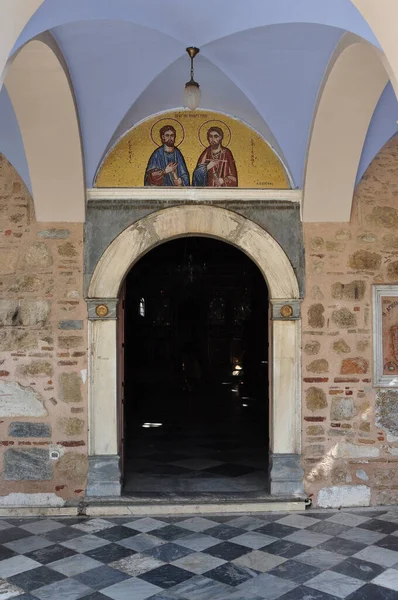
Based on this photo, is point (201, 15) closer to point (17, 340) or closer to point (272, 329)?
point (272, 329)

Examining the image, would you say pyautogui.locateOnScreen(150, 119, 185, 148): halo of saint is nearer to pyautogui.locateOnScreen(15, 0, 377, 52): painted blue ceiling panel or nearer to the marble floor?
pyautogui.locateOnScreen(15, 0, 377, 52): painted blue ceiling panel

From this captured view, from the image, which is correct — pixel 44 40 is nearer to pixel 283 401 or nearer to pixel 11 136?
pixel 11 136

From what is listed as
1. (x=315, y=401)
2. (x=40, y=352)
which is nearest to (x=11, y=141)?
(x=40, y=352)

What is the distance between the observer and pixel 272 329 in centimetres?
554

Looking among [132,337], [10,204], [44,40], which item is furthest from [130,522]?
[132,337]

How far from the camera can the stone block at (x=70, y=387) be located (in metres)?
5.38

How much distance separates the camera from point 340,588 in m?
3.83

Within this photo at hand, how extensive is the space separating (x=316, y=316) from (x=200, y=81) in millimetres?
2134

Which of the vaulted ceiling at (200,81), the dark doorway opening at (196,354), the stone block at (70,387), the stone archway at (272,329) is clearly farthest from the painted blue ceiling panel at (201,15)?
the dark doorway opening at (196,354)

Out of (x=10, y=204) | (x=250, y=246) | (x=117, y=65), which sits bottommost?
(x=250, y=246)

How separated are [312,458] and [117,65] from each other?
347 centimetres

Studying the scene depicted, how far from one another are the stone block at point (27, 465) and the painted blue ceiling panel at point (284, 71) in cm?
315

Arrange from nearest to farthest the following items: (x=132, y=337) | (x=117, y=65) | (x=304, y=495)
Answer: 1. (x=117, y=65)
2. (x=304, y=495)
3. (x=132, y=337)

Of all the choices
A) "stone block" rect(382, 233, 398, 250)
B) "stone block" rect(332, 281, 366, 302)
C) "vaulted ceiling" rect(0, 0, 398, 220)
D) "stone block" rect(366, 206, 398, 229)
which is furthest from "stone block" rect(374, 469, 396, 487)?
"vaulted ceiling" rect(0, 0, 398, 220)
